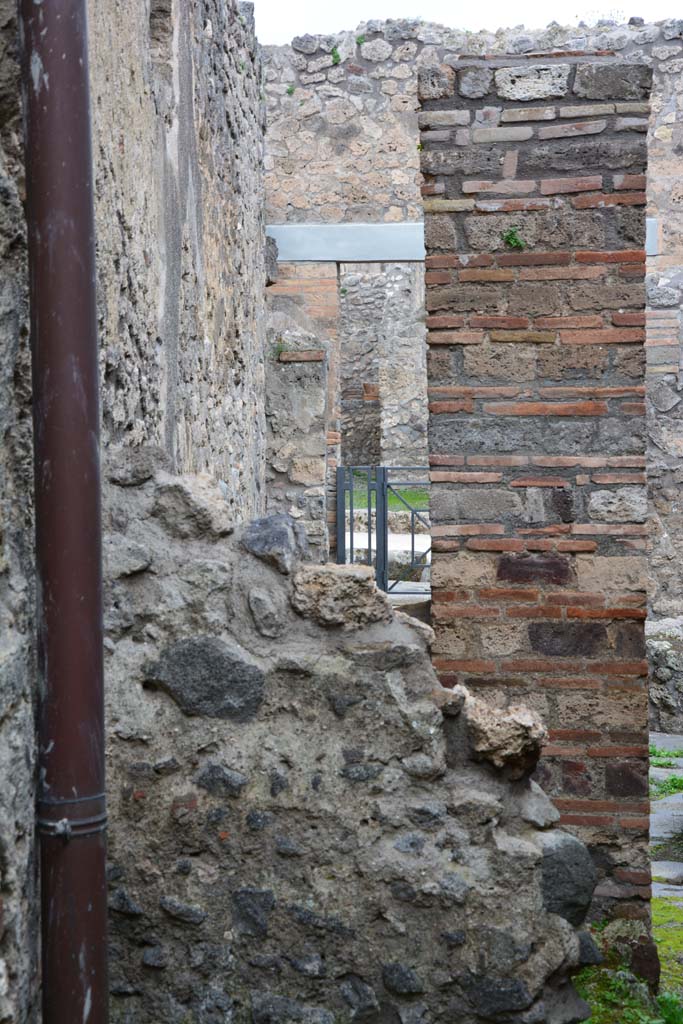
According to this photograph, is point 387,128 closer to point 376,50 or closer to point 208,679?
point 376,50

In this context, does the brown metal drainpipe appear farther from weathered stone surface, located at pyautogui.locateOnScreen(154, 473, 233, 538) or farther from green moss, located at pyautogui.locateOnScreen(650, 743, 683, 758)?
green moss, located at pyautogui.locateOnScreen(650, 743, 683, 758)

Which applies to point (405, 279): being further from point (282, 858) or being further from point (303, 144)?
point (282, 858)

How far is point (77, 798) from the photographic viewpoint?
6.00 ft

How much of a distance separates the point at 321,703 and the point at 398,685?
0.16 meters

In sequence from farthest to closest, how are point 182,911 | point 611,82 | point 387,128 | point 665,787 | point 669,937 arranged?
point 387,128
point 665,787
point 669,937
point 611,82
point 182,911

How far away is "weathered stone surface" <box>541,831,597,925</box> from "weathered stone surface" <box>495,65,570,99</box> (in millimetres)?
2649

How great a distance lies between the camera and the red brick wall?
3.88m

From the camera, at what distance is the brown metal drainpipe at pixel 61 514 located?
5.97 ft

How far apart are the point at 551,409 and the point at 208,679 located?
6.76 ft

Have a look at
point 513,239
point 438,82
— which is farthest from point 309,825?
point 438,82

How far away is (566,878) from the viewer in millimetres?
2273

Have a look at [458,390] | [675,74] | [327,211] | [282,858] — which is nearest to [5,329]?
[282,858]

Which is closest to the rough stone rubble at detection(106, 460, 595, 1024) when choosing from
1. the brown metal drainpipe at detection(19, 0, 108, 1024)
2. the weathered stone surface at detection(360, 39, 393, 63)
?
the brown metal drainpipe at detection(19, 0, 108, 1024)

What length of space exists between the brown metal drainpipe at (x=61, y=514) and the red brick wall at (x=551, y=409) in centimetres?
223
